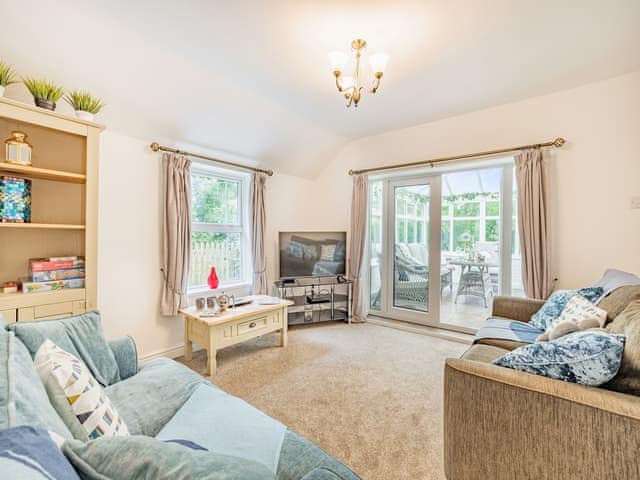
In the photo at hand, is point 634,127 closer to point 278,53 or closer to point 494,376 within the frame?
point 494,376

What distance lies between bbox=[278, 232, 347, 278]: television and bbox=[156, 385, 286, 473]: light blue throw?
2.50m

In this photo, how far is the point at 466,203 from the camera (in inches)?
139

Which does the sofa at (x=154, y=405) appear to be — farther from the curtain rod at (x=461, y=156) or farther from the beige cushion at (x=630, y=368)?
the curtain rod at (x=461, y=156)

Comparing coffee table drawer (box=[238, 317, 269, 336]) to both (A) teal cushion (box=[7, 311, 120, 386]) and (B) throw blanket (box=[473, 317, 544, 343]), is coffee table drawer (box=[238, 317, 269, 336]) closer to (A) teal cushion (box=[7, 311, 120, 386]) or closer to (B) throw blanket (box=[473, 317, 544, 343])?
(A) teal cushion (box=[7, 311, 120, 386])

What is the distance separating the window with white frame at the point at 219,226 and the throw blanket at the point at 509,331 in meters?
2.72

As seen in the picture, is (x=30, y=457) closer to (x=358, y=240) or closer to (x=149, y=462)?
(x=149, y=462)

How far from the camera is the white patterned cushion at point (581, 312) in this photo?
162 cm

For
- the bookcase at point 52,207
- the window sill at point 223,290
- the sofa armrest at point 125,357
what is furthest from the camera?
the window sill at point 223,290

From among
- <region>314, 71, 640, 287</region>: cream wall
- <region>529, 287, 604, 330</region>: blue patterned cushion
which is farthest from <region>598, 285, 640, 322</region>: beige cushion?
<region>314, 71, 640, 287</region>: cream wall

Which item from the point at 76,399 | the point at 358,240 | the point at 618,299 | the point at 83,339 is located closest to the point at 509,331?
the point at 618,299

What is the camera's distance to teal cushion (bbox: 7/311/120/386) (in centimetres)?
121

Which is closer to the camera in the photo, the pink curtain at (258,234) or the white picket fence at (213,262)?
the white picket fence at (213,262)

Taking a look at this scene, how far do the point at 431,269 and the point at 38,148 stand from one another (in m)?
4.01

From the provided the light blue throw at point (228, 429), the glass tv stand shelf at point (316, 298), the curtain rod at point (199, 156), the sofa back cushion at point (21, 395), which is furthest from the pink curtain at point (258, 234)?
the sofa back cushion at point (21, 395)
